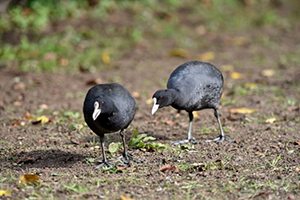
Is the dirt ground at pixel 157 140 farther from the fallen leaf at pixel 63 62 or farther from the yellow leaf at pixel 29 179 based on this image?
the fallen leaf at pixel 63 62

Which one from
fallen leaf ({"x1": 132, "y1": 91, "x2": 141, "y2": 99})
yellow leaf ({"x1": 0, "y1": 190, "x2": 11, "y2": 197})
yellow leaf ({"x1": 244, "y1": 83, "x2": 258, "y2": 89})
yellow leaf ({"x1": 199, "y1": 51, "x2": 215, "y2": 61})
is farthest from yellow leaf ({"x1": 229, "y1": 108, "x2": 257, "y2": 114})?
yellow leaf ({"x1": 0, "y1": 190, "x2": 11, "y2": 197})

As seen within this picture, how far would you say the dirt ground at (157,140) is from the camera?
4.62m

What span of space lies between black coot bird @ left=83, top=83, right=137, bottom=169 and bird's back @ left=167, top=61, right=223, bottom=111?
2.22ft

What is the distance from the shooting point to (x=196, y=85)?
593 centimetres

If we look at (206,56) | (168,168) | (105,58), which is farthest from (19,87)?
(168,168)

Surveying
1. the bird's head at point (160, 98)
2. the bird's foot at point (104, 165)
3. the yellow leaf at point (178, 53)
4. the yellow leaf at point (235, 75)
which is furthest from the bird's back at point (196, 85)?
the yellow leaf at point (178, 53)

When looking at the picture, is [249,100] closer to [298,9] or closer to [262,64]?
[262,64]

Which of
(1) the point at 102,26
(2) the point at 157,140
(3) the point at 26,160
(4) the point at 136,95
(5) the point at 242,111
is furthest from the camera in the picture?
(1) the point at 102,26

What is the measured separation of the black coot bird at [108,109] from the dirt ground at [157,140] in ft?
1.63

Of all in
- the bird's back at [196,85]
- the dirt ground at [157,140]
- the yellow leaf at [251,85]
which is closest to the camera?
the dirt ground at [157,140]

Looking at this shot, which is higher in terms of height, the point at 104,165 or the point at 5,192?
the point at 5,192

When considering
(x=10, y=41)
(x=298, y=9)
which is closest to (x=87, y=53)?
(x=10, y=41)

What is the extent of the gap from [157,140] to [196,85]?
0.98 m

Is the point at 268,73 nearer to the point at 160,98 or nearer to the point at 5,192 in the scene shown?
the point at 160,98
